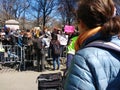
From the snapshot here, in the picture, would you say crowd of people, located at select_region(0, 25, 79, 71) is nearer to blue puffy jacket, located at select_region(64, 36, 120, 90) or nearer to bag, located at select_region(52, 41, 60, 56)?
bag, located at select_region(52, 41, 60, 56)

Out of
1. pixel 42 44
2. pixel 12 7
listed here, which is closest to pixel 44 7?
pixel 12 7

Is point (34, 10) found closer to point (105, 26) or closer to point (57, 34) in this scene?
point (57, 34)

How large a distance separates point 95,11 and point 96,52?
0.27m

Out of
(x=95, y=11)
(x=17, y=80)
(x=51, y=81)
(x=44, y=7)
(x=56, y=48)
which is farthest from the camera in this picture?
(x=44, y=7)

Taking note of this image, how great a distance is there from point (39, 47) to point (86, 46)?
1173 cm

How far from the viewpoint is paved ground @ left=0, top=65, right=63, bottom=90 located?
10988mm

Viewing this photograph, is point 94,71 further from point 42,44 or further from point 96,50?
point 42,44

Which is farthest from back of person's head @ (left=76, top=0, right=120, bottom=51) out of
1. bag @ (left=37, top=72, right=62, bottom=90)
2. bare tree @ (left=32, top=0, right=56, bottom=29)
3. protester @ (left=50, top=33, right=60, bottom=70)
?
bare tree @ (left=32, top=0, right=56, bottom=29)

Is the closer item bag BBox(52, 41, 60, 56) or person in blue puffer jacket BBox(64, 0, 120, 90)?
person in blue puffer jacket BBox(64, 0, 120, 90)

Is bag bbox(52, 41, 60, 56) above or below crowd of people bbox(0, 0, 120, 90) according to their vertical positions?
below

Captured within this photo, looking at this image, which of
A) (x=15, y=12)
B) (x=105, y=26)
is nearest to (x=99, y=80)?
(x=105, y=26)

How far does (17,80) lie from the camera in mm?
12250

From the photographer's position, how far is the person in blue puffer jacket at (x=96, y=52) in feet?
7.45

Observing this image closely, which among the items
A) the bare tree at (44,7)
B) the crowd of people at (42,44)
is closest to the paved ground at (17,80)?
the crowd of people at (42,44)
